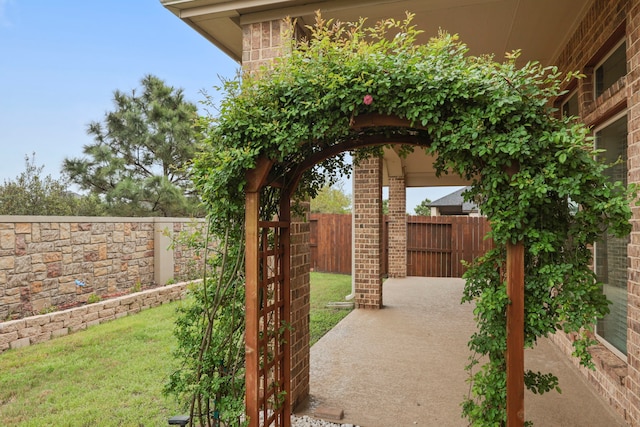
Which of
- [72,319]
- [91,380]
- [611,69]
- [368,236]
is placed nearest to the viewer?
[611,69]

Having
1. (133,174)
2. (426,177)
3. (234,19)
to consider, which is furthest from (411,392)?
(133,174)

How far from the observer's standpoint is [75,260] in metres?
6.00

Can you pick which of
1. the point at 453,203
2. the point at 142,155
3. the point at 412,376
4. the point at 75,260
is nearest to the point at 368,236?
the point at 412,376

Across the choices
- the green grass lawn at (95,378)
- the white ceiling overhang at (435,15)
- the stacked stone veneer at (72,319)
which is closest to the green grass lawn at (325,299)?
the green grass lawn at (95,378)

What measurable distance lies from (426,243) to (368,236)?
16.6ft

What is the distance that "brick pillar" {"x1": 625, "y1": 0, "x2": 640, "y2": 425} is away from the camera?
2549mm

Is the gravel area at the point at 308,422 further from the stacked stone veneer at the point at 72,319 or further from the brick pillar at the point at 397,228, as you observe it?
the brick pillar at the point at 397,228

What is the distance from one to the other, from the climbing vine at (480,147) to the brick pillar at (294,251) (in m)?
0.80

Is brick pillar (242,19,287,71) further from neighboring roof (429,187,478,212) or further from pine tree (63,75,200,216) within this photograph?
neighboring roof (429,187,478,212)

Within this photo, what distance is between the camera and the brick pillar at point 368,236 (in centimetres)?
676

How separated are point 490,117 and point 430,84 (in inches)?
13.3

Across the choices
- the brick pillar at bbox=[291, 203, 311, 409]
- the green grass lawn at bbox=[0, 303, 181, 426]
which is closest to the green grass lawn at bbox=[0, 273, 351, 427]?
the green grass lawn at bbox=[0, 303, 181, 426]

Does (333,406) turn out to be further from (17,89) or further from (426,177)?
(17,89)

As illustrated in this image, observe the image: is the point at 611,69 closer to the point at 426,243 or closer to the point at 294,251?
the point at 294,251
